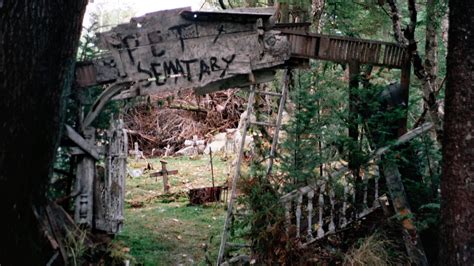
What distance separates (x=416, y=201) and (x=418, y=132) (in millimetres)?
834

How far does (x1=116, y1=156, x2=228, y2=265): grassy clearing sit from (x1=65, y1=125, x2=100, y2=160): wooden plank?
172cm

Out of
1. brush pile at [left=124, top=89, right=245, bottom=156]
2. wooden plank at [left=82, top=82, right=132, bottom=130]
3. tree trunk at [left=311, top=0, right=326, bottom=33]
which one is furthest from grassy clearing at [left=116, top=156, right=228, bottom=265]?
brush pile at [left=124, top=89, right=245, bottom=156]

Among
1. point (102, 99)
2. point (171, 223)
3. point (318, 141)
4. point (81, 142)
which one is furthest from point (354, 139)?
point (171, 223)

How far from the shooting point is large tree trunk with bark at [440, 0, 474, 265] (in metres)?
4.48

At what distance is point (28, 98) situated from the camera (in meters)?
4.45

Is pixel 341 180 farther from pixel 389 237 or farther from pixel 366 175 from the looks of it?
pixel 389 237

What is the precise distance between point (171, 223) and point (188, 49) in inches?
183

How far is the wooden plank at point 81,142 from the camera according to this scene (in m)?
6.47

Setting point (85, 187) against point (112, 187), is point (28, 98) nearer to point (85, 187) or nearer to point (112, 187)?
point (85, 187)

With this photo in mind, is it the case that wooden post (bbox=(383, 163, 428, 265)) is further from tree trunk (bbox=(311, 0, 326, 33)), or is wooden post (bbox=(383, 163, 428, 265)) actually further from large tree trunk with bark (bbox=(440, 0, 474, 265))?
tree trunk (bbox=(311, 0, 326, 33))

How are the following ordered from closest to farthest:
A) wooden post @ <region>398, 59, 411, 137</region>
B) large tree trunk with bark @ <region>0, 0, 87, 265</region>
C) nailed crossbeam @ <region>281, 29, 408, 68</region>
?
large tree trunk with bark @ <region>0, 0, 87, 265</region> → wooden post @ <region>398, 59, 411, 137</region> → nailed crossbeam @ <region>281, 29, 408, 68</region>

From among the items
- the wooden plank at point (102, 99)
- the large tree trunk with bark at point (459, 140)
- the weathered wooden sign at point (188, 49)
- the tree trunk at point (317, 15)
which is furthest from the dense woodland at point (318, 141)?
the tree trunk at point (317, 15)

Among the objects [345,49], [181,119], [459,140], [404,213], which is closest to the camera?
[459,140]

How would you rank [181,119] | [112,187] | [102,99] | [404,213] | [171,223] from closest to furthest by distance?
[404,213]
[102,99]
[112,187]
[171,223]
[181,119]
